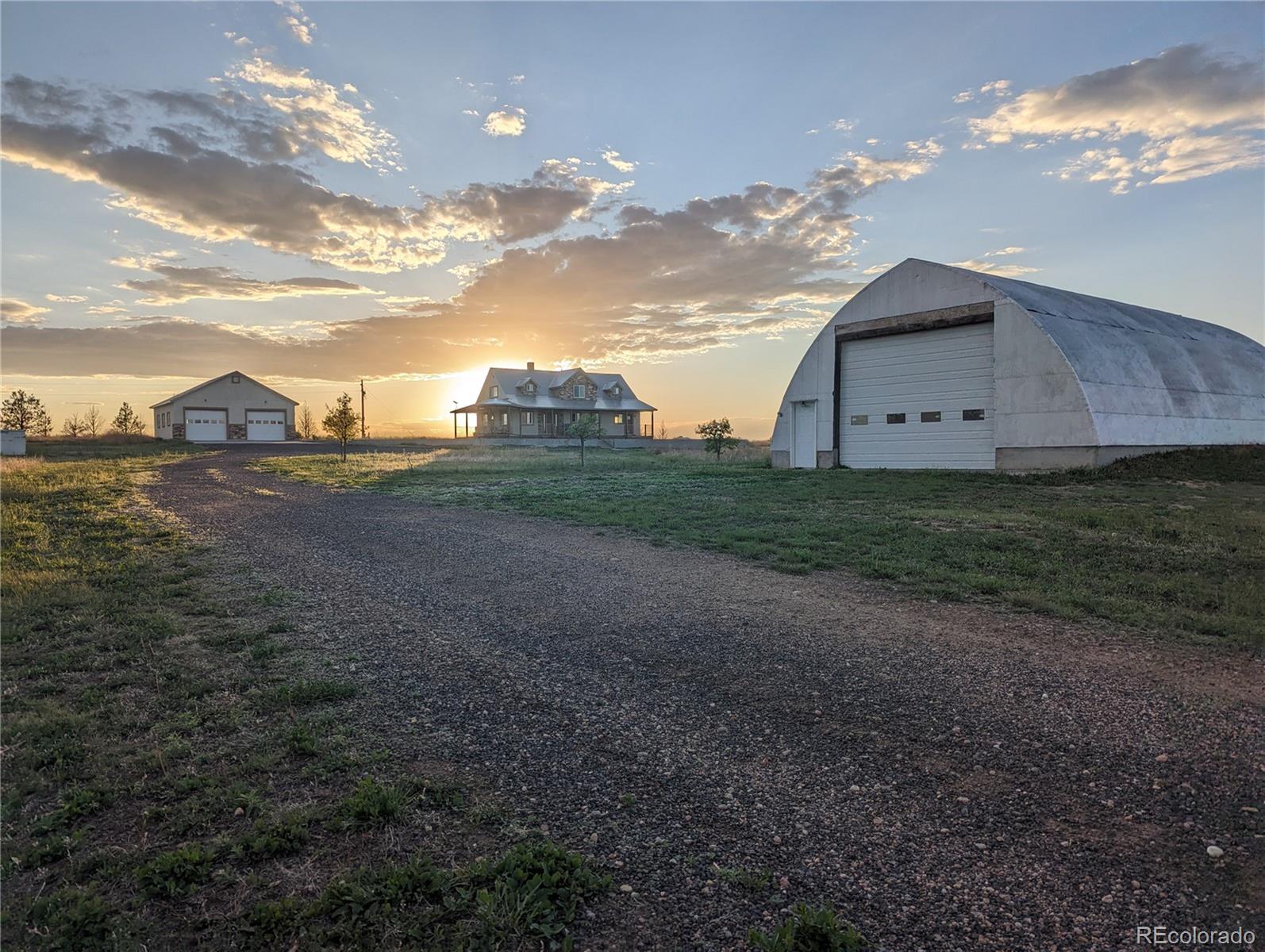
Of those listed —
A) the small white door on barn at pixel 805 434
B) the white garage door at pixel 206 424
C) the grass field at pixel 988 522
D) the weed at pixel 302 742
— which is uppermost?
the white garage door at pixel 206 424

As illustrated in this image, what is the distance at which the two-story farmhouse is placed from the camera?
57.2 m

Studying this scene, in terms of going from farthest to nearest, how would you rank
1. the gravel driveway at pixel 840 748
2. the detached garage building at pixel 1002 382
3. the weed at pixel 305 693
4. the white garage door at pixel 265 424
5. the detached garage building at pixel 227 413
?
the white garage door at pixel 265 424, the detached garage building at pixel 227 413, the detached garage building at pixel 1002 382, the weed at pixel 305 693, the gravel driveway at pixel 840 748

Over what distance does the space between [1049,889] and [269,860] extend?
344 cm

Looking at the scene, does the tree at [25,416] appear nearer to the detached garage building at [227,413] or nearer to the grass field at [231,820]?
the detached garage building at [227,413]

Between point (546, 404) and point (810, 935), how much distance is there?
5596cm

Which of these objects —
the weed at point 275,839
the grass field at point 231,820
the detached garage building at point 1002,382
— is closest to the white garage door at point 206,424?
the detached garage building at point 1002,382

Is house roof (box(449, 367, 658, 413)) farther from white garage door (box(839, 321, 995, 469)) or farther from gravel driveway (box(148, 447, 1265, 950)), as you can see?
gravel driveway (box(148, 447, 1265, 950))

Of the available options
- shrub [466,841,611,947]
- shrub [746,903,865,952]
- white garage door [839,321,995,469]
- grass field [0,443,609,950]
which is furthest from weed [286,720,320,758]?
white garage door [839,321,995,469]

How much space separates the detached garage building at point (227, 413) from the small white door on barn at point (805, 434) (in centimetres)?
4897

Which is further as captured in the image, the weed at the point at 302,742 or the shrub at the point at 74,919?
the weed at the point at 302,742

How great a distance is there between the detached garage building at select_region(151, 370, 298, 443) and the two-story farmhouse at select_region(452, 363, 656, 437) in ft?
49.7

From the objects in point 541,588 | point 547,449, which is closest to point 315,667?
point 541,588

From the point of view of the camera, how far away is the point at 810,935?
264cm

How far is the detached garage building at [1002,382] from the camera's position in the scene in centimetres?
1966
